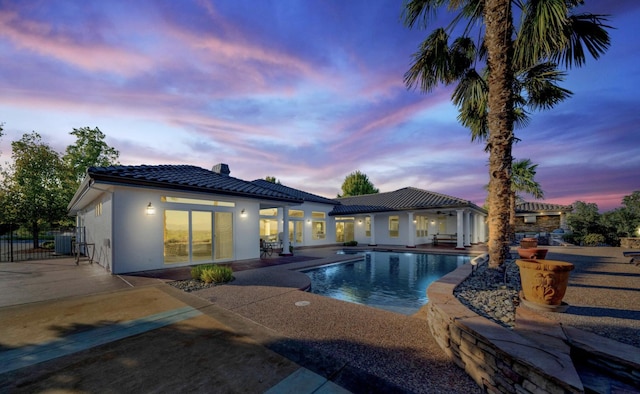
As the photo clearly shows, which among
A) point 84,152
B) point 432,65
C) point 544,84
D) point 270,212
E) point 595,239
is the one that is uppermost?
point 84,152

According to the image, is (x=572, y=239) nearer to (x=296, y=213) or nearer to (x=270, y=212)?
(x=296, y=213)

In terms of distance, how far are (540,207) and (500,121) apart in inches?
1375

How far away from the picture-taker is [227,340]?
3658mm

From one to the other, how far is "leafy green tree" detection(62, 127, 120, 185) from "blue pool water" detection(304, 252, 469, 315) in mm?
25476

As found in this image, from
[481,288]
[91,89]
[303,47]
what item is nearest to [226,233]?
[91,89]

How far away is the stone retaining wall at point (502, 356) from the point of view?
2.12 metres

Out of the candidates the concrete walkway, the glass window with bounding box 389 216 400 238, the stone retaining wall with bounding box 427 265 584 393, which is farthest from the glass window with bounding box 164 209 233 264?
the glass window with bounding box 389 216 400 238

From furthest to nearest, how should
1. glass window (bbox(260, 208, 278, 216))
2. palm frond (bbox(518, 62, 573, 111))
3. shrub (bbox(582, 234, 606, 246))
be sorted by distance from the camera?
1. glass window (bbox(260, 208, 278, 216))
2. shrub (bbox(582, 234, 606, 246))
3. palm frond (bbox(518, 62, 573, 111))

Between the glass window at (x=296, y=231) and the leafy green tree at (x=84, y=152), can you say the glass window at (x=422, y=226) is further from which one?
the leafy green tree at (x=84, y=152)

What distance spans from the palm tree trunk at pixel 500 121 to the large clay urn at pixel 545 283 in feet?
7.77

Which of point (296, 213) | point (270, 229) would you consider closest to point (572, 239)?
point (296, 213)

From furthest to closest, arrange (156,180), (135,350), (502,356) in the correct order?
(156,180)
(135,350)
(502,356)

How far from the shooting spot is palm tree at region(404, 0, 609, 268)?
6.26 meters

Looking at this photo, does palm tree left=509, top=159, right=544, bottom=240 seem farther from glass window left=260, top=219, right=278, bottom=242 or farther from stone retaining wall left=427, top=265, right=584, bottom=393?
stone retaining wall left=427, top=265, right=584, bottom=393
